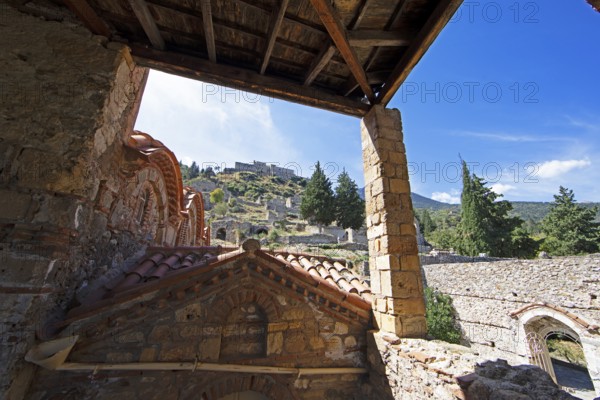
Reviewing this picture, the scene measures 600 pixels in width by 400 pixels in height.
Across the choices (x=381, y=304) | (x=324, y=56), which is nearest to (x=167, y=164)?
(x=324, y=56)

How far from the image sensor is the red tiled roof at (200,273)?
9.87 feet

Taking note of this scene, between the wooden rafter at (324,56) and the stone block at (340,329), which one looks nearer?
the wooden rafter at (324,56)

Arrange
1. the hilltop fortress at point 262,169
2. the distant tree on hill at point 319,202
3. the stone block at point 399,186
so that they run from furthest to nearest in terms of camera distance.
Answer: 1. the hilltop fortress at point 262,169
2. the distant tree on hill at point 319,202
3. the stone block at point 399,186

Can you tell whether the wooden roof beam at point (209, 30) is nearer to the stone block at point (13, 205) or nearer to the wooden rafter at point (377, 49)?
the wooden rafter at point (377, 49)

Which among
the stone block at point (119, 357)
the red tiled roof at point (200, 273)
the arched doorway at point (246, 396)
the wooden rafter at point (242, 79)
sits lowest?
the arched doorway at point (246, 396)

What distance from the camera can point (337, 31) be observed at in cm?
287

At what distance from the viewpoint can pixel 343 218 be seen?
35.0 metres

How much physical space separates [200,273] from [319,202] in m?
32.8

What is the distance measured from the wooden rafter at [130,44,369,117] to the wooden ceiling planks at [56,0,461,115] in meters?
0.02

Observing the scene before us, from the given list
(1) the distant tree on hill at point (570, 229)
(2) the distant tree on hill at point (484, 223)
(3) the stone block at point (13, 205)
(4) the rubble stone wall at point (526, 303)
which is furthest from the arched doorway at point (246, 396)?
(1) the distant tree on hill at point (570, 229)

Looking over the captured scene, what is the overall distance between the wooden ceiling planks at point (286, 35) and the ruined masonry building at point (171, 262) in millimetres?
22

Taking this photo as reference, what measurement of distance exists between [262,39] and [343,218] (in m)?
32.7

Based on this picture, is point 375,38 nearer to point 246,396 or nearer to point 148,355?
point 148,355

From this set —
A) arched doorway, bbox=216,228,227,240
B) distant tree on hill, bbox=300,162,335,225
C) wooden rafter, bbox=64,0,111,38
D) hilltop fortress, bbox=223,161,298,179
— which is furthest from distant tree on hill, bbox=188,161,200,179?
wooden rafter, bbox=64,0,111,38
